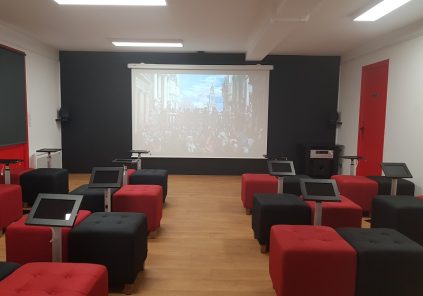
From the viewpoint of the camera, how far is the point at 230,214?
16.6 ft

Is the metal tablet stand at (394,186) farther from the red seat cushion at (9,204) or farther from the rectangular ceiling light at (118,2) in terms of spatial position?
the red seat cushion at (9,204)

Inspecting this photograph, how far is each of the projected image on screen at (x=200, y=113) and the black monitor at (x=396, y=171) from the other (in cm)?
362

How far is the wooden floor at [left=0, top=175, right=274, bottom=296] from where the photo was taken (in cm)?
291

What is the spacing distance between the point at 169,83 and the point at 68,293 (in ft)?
21.0

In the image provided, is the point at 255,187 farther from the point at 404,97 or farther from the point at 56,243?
the point at 56,243

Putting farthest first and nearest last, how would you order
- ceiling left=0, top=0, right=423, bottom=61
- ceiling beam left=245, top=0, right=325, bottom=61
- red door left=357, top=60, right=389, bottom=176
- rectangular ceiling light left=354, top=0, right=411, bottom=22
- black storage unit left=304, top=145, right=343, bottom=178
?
black storage unit left=304, top=145, right=343, bottom=178
red door left=357, top=60, right=389, bottom=176
ceiling left=0, top=0, right=423, bottom=61
rectangular ceiling light left=354, top=0, right=411, bottom=22
ceiling beam left=245, top=0, right=325, bottom=61

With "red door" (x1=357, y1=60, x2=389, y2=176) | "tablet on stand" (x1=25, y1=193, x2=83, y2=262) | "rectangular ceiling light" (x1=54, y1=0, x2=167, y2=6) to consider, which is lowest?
"tablet on stand" (x1=25, y1=193, x2=83, y2=262)

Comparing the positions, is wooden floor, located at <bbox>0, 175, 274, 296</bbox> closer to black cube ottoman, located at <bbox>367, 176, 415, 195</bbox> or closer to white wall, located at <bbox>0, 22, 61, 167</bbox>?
black cube ottoman, located at <bbox>367, 176, 415, 195</bbox>

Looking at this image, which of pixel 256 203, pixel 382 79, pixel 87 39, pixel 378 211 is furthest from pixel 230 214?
pixel 87 39

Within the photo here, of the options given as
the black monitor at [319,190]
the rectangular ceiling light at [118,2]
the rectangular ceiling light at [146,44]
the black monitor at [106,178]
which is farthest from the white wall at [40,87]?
the black monitor at [319,190]

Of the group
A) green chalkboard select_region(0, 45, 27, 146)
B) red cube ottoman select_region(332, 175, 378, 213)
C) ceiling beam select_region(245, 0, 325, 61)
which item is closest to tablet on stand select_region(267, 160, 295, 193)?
red cube ottoman select_region(332, 175, 378, 213)

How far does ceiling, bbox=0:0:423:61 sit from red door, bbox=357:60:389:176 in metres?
0.66

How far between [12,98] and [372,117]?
21.2 feet

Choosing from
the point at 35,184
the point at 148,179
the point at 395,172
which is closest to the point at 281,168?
the point at 395,172
